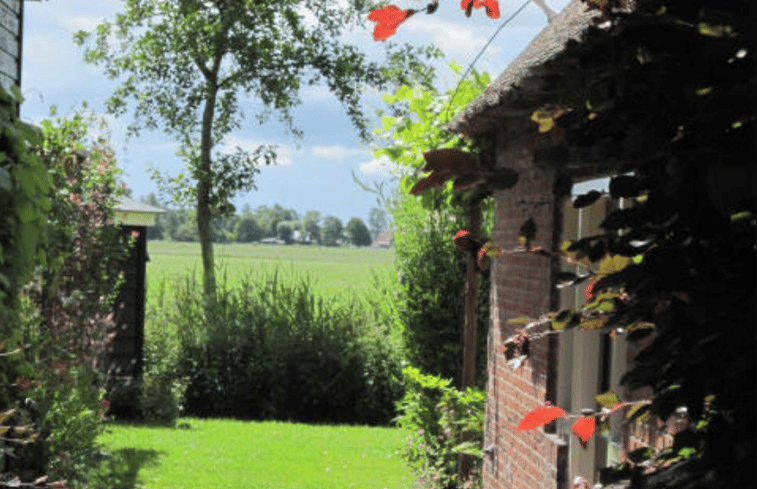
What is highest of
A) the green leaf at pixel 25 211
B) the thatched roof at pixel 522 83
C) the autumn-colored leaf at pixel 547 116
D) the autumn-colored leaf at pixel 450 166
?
the thatched roof at pixel 522 83

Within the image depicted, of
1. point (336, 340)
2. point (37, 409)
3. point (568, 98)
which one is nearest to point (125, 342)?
point (336, 340)

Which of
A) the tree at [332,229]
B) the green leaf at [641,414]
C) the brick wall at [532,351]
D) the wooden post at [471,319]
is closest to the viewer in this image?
the green leaf at [641,414]

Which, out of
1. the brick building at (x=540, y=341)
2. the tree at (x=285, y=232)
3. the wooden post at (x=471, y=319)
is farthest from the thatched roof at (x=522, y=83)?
the tree at (x=285, y=232)

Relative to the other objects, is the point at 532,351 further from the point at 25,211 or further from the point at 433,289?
the point at 433,289

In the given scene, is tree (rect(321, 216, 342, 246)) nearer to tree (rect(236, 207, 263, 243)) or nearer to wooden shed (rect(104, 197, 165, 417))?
tree (rect(236, 207, 263, 243))

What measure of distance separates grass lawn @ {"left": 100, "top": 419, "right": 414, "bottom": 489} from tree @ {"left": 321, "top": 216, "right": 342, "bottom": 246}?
47259mm

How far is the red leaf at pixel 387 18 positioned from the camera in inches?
74.6

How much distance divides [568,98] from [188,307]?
14.2m

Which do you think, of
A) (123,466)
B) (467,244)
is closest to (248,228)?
(123,466)

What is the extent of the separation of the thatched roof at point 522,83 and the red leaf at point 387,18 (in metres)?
1.36

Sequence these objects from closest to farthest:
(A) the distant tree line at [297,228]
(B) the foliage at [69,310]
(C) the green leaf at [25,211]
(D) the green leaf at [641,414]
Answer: (D) the green leaf at [641,414] < (C) the green leaf at [25,211] < (B) the foliage at [69,310] < (A) the distant tree line at [297,228]

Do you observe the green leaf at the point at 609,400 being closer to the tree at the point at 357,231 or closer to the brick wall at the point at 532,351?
the brick wall at the point at 532,351

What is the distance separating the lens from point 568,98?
5.86 feet

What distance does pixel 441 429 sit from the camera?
31.6ft
